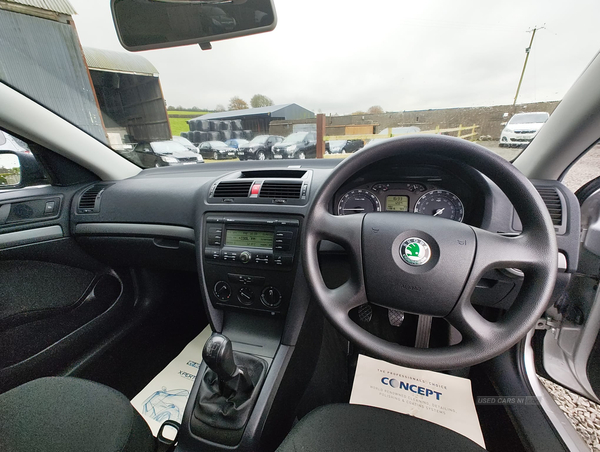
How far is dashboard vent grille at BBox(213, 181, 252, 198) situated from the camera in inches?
49.5

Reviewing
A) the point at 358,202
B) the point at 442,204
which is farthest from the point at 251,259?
the point at 442,204

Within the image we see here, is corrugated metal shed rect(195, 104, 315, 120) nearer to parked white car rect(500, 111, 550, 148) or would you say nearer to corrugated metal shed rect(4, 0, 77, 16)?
corrugated metal shed rect(4, 0, 77, 16)

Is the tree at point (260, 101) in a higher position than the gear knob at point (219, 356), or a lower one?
higher

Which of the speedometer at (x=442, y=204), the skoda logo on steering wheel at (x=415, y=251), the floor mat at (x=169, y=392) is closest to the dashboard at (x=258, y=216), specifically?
the speedometer at (x=442, y=204)

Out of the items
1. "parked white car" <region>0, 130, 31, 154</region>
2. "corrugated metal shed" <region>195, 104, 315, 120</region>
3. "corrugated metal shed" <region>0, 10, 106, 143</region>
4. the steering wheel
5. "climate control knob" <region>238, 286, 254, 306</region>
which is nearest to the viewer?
the steering wheel

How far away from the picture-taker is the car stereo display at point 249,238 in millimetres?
1183

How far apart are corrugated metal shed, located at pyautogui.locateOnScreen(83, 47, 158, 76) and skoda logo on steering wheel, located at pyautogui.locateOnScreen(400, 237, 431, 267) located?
69.0 inches

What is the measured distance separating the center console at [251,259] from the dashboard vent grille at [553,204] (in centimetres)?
85

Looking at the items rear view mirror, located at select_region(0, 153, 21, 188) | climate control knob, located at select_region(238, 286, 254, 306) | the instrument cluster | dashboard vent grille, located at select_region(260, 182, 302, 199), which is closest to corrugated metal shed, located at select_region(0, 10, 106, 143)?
rear view mirror, located at select_region(0, 153, 21, 188)

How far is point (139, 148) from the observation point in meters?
1.93

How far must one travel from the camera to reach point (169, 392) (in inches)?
61.1

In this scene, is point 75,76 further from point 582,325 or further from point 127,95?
point 582,325

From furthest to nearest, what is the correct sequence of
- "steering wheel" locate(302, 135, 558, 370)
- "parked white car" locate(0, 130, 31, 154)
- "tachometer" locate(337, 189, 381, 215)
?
1. "parked white car" locate(0, 130, 31, 154)
2. "tachometer" locate(337, 189, 381, 215)
3. "steering wheel" locate(302, 135, 558, 370)

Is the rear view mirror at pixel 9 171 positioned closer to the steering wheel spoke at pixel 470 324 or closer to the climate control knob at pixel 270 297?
the climate control knob at pixel 270 297
